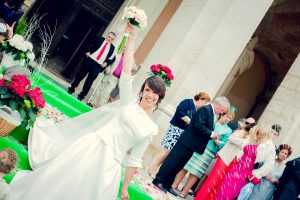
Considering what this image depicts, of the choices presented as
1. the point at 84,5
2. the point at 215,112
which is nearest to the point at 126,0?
the point at 84,5

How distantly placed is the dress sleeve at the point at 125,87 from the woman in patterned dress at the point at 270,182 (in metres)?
3.56

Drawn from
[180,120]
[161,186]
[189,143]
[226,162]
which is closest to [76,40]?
[180,120]

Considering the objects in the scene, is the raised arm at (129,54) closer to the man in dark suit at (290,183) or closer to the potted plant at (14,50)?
the potted plant at (14,50)

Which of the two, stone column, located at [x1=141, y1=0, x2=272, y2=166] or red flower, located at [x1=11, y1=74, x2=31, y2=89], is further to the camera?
stone column, located at [x1=141, y1=0, x2=272, y2=166]

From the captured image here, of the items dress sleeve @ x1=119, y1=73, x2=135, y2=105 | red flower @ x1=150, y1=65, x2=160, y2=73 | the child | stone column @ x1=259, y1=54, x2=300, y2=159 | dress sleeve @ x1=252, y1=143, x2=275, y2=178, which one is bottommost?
the child

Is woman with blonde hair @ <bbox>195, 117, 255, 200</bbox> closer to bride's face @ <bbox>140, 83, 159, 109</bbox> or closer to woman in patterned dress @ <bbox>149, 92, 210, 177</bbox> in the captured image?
woman in patterned dress @ <bbox>149, 92, 210, 177</bbox>

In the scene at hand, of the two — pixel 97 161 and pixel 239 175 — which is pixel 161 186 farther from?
pixel 97 161

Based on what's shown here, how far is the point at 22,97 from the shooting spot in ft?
13.8

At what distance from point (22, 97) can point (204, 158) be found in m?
3.79

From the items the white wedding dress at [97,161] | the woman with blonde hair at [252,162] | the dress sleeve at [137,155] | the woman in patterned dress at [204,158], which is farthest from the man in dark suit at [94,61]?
the dress sleeve at [137,155]

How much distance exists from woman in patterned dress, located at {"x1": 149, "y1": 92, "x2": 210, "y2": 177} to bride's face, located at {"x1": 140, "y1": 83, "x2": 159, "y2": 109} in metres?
→ 3.42

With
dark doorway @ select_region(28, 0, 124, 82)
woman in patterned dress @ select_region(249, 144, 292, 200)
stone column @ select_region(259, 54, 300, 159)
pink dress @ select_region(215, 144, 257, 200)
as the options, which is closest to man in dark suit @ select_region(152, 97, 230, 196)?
pink dress @ select_region(215, 144, 257, 200)

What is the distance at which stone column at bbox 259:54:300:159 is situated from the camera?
8.66 metres

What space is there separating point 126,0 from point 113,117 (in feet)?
29.5
